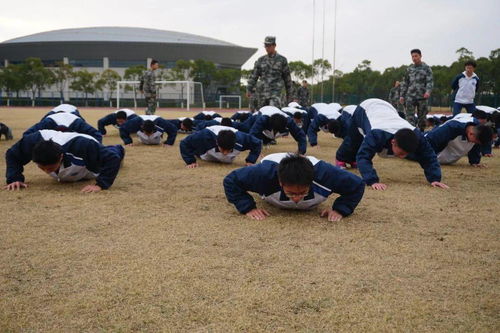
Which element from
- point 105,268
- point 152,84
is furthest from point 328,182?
point 152,84

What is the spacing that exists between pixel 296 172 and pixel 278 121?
388cm

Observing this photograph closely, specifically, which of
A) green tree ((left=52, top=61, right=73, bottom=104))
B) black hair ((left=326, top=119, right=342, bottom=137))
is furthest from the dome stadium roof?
black hair ((left=326, top=119, right=342, bottom=137))

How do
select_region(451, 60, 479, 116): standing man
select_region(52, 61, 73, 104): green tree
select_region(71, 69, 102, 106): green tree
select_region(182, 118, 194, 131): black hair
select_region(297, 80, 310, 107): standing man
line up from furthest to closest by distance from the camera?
select_region(52, 61, 73, 104): green tree, select_region(71, 69, 102, 106): green tree, select_region(297, 80, 310, 107): standing man, select_region(182, 118, 194, 131): black hair, select_region(451, 60, 479, 116): standing man

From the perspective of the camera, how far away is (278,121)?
22.4 feet

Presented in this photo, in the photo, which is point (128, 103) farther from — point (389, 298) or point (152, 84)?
point (389, 298)

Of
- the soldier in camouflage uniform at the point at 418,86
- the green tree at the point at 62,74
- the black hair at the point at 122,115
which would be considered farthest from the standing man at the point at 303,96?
the green tree at the point at 62,74

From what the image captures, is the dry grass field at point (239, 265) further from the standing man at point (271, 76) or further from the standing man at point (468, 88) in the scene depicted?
the standing man at point (468, 88)

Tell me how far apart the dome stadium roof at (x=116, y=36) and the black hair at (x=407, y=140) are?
57582mm

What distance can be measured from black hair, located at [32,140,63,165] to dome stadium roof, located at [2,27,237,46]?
2264 inches

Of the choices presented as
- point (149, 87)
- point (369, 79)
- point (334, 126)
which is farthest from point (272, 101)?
point (369, 79)

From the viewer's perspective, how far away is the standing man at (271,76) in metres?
8.55

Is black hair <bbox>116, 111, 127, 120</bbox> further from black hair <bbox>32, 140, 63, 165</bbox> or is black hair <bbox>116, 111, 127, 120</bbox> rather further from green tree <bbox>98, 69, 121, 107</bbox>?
green tree <bbox>98, 69, 121, 107</bbox>

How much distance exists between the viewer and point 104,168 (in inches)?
177

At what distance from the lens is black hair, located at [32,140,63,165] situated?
154 inches
